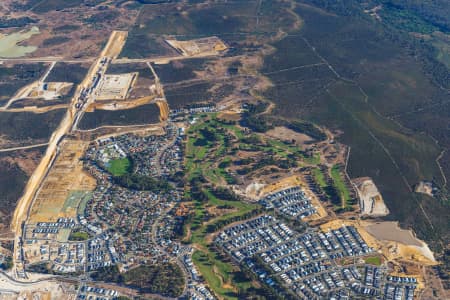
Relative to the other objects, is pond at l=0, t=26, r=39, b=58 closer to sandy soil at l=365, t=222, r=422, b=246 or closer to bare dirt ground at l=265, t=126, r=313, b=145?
bare dirt ground at l=265, t=126, r=313, b=145

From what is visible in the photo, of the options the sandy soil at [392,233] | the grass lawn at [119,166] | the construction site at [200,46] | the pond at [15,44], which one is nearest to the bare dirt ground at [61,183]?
the grass lawn at [119,166]

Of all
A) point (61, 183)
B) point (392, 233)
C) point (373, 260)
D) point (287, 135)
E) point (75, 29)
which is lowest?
point (373, 260)

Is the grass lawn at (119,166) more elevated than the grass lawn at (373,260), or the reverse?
the grass lawn at (119,166)

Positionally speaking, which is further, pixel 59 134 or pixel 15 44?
pixel 15 44

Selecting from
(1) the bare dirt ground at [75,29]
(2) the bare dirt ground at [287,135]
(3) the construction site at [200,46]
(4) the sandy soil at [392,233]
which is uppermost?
(1) the bare dirt ground at [75,29]

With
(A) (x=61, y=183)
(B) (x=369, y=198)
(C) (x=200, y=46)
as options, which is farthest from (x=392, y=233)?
(C) (x=200, y=46)

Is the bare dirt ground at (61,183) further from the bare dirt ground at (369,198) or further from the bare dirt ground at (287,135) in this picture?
the bare dirt ground at (369,198)

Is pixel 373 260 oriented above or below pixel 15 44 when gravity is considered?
below

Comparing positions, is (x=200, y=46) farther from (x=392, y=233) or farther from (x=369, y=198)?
(x=392, y=233)

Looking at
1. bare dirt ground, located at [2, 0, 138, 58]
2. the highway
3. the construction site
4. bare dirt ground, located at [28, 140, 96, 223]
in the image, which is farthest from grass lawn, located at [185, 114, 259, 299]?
bare dirt ground, located at [2, 0, 138, 58]

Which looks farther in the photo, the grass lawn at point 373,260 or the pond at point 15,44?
the pond at point 15,44
